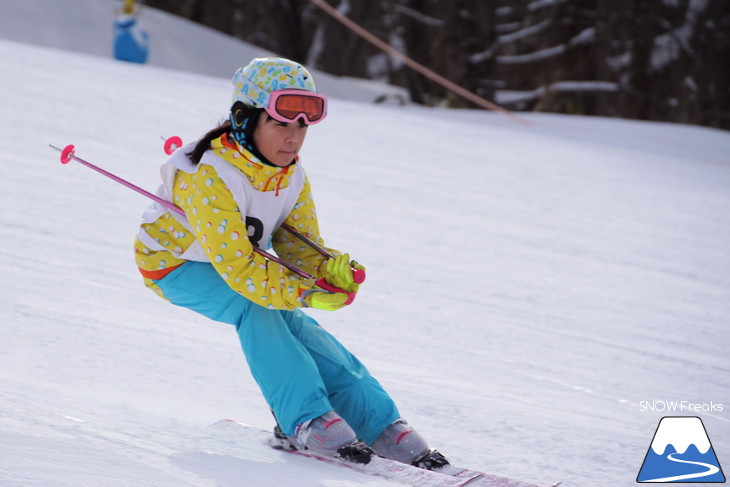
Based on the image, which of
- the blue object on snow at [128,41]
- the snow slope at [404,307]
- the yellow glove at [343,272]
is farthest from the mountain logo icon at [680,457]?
the blue object on snow at [128,41]

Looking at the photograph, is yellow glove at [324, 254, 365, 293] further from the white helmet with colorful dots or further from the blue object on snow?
the blue object on snow

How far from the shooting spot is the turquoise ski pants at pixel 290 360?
2.16 meters

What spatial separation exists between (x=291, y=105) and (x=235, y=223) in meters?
0.29

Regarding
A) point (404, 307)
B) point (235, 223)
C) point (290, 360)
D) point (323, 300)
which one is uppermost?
point (235, 223)

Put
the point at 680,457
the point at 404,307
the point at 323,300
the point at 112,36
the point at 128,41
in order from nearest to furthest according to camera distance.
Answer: the point at 323,300 < the point at 680,457 < the point at 404,307 < the point at 128,41 < the point at 112,36

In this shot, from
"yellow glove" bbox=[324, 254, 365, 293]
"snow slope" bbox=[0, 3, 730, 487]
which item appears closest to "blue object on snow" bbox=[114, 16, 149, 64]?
"snow slope" bbox=[0, 3, 730, 487]

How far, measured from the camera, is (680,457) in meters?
2.56

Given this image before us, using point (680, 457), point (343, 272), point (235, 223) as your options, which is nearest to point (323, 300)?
point (343, 272)

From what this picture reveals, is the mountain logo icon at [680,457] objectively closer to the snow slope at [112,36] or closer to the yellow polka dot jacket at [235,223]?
the yellow polka dot jacket at [235,223]

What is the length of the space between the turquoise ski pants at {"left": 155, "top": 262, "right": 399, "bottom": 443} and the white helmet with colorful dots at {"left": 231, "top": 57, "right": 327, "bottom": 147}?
347 mm

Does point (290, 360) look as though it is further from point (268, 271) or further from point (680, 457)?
point (680, 457)

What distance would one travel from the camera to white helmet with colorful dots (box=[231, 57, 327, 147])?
216 cm

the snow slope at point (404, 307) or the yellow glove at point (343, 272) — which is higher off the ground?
the yellow glove at point (343, 272)

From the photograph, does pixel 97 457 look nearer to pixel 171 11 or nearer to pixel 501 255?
pixel 501 255
